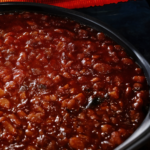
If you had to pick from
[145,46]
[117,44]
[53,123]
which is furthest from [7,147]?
[145,46]

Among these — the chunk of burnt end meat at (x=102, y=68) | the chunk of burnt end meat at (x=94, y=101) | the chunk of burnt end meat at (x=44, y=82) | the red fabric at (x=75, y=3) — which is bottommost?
the chunk of burnt end meat at (x=94, y=101)

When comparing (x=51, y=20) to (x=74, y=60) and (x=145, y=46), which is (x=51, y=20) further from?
(x=145, y=46)

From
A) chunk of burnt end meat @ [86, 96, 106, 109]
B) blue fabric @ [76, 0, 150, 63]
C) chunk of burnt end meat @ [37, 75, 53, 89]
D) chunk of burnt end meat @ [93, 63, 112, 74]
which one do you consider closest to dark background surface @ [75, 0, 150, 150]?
blue fabric @ [76, 0, 150, 63]

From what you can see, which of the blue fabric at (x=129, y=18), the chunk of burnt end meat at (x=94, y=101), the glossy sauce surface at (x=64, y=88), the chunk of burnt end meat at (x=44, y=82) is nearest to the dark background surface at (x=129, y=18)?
the blue fabric at (x=129, y=18)

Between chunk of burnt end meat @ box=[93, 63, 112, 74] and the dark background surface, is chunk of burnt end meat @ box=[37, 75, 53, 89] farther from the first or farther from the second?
the dark background surface

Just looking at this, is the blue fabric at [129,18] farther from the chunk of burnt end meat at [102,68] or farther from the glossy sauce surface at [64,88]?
the chunk of burnt end meat at [102,68]

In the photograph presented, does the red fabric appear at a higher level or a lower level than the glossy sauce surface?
higher

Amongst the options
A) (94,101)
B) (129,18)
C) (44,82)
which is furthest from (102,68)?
(129,18)
